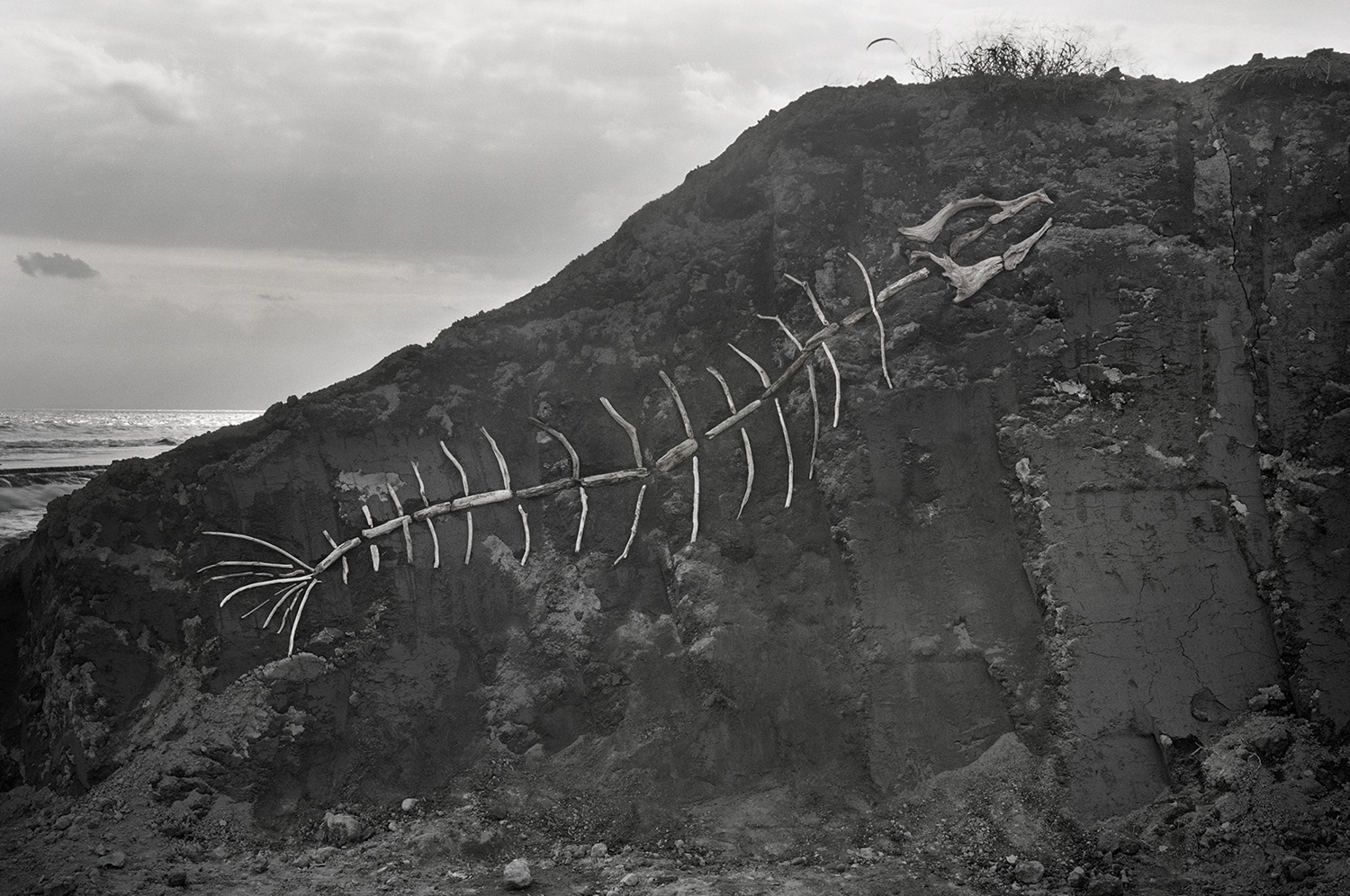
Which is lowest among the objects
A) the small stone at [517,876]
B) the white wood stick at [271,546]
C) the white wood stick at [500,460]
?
the small stone at [517,876]

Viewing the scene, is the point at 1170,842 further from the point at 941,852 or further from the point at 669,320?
the point at 669,320

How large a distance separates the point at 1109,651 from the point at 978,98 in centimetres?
372

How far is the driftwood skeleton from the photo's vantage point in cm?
631

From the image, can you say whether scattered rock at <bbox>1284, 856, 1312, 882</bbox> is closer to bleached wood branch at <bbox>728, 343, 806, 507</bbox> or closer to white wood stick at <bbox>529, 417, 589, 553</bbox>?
bleached wood branch at <bbox>728, 343, 806, 507</bbox>

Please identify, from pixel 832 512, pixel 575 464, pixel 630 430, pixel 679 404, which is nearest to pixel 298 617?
pixel 575 464

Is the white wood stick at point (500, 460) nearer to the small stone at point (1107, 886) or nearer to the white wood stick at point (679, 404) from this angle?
the white wood stick at point (679, 404)

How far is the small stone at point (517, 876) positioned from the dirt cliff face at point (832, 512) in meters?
0.69

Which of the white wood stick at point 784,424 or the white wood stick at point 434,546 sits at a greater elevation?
the white wood stick at point 784,424

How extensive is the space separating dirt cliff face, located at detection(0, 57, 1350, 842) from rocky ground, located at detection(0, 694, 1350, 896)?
0.17 metres

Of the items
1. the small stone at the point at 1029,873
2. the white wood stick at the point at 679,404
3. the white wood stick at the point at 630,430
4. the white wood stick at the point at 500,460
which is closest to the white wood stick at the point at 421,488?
the white wood stick at the point at 500,460

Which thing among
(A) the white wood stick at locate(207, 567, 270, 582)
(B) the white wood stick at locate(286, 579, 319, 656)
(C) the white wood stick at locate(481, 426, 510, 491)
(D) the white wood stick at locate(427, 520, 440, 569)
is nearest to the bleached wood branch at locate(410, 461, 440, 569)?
(D) the white wood stick at locate(427, 520, 440, 569)

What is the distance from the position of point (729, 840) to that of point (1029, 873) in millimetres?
1634

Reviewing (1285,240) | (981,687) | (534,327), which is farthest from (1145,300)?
(534,327)

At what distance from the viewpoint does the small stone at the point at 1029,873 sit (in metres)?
5.13
